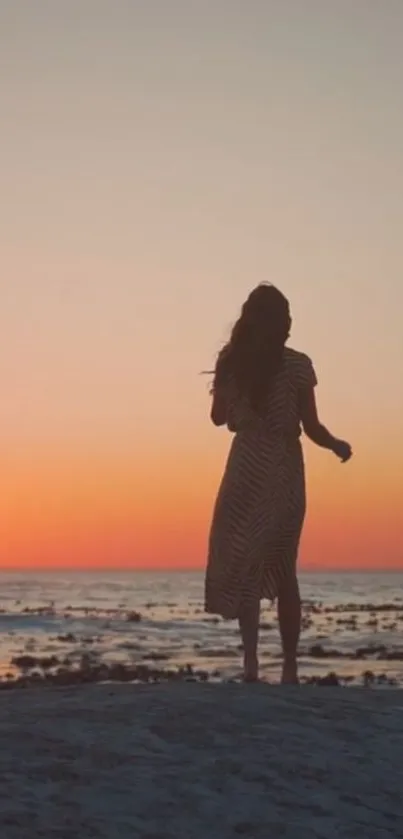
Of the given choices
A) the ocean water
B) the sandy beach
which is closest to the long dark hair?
the sandy beach

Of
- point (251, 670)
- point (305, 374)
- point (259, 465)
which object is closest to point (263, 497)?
point (259, 465)

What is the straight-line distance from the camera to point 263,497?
24.9 ft

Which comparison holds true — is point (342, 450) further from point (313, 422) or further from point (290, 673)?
point (290, 673)

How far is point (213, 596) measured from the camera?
303 inches

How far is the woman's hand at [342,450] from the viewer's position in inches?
298

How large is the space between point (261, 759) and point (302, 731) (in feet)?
1.96

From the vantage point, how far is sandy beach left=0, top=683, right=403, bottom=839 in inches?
189

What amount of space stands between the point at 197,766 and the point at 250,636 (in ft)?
7.33

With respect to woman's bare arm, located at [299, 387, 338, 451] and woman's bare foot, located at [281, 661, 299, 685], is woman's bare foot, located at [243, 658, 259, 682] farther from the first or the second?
woman's bare arm, located at [299, 387, 338, 451]

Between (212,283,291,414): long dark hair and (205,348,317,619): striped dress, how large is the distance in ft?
0.28

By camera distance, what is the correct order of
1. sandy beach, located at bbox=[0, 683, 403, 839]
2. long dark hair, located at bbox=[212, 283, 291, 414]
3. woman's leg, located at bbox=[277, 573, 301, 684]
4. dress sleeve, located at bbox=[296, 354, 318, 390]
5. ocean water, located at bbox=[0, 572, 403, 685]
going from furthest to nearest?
1. ocean water, located at bbox=[0, 572, 403, 685]
2. woman's leg, located at bbox=[277, 573, 301, 684]
3. dress sleeve, located at bbox=[296, 354, 318, 390]
4. long dark hair, located at bbox=[212, 283, 291, 414]
5. sandy beach, located at bbox=[0, 683, 403, 839]

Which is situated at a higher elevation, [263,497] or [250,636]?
[263,497]

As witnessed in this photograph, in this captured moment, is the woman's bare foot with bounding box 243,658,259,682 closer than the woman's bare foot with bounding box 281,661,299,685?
Yes

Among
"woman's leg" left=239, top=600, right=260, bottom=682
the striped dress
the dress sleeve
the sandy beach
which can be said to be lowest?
the sandy beach
